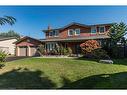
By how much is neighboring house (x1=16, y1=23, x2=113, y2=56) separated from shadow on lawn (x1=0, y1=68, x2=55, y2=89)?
1488 centimetres

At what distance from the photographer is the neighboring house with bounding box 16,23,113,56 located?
3120 centimetres

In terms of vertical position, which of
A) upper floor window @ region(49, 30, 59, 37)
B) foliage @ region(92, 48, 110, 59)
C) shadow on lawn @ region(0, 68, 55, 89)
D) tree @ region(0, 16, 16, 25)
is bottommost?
shadow on lawn @ region(0, 68, 55, 89)

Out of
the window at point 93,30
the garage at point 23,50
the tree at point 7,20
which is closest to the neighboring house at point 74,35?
the window at point 93,30

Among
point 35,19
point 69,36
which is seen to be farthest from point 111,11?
point 35,19

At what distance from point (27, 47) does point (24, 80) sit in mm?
22576

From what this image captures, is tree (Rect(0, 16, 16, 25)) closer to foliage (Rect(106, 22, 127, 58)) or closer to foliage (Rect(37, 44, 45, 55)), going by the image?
foliage (Rect(106, 22, 127, 58))

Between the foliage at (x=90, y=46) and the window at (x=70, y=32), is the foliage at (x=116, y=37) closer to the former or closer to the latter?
the foliage at (x=90, y=46)

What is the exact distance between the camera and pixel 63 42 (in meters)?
33.6

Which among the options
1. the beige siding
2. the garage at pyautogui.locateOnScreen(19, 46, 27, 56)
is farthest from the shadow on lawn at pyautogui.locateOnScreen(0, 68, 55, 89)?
the beige siding

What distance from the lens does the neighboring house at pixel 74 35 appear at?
31203 mm

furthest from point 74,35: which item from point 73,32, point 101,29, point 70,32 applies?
point 101,29
